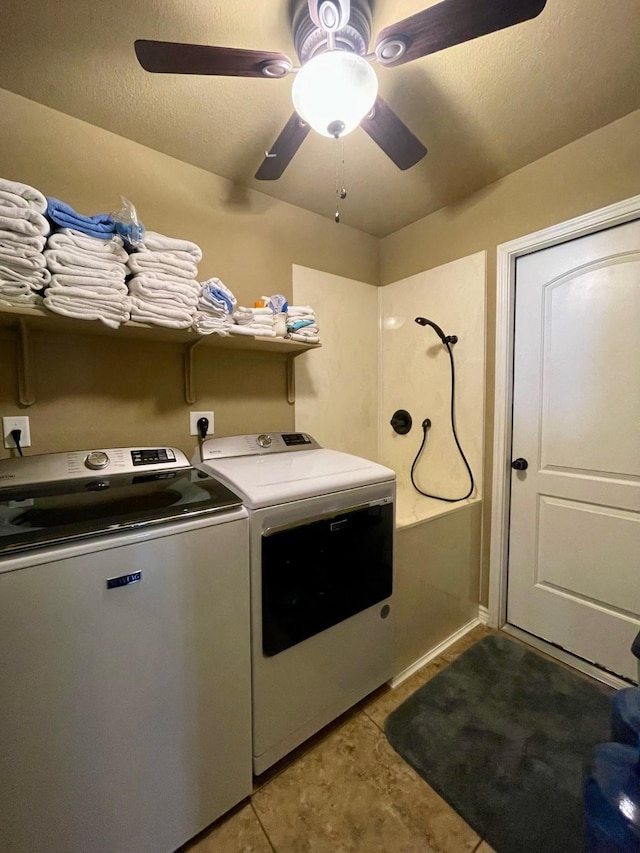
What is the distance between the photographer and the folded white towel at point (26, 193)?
1048mm

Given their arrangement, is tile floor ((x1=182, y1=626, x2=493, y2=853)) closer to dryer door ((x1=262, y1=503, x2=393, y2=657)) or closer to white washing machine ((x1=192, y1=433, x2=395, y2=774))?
white washing machine ((x1=192, y1=433, x2=395, y2=774))

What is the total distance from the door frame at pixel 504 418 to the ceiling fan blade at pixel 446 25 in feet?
3.43

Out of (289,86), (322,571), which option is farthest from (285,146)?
(322,571)

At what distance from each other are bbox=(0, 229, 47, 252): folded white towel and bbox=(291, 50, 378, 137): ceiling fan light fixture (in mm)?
919

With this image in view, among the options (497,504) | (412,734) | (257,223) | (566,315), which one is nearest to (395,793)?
(412,734)

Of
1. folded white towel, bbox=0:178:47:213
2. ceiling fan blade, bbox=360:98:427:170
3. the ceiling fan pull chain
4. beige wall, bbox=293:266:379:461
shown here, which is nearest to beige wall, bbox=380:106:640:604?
beige wall, bbox=293:266:379:461

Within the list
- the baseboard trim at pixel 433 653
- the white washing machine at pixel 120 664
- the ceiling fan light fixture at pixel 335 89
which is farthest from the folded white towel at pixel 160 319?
the baseboard trim at pixel 433 653

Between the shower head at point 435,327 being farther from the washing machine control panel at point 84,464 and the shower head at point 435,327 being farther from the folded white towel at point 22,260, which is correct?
the folded white towel at point 22,260

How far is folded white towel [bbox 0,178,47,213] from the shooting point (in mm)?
1048

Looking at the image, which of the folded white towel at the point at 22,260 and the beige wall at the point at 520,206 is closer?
the folded white towel at the point at 22,260

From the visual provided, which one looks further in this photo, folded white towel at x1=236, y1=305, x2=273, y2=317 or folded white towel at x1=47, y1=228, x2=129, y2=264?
folded white towel at x1=236, y1=305, x2=273, y2=317

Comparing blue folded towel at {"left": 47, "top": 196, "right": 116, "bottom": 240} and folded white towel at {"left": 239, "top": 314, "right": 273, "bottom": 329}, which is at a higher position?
blue folded towel at {"left": 47, "top": 196, "right": 116, "bottom": 240}

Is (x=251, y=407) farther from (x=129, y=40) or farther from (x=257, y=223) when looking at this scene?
(x=129, y=40)

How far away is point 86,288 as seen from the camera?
120 centimetres
